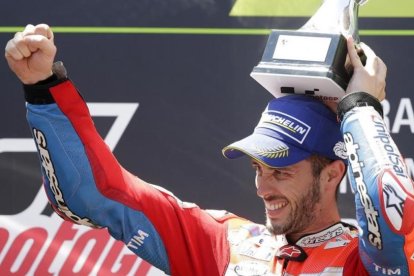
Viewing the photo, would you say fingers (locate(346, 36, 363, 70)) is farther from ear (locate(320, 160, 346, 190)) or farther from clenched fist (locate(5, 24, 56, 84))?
clenched fist (locate(5, 24, 56, 84))

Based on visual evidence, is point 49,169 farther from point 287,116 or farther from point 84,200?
point 287,116

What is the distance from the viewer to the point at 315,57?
7.70ft

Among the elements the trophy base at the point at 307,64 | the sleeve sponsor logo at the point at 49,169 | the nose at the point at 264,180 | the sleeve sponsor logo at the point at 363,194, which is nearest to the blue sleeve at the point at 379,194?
the sleeve sponsor logo at the point at 363,194

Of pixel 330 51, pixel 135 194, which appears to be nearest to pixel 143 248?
pixel 135 194

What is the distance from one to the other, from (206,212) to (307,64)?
0.46 metres

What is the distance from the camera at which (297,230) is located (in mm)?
2459

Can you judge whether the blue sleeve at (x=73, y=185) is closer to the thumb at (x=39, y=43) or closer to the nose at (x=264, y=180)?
the thumb at (x=39, y=43)

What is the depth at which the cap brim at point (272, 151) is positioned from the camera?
2404mm

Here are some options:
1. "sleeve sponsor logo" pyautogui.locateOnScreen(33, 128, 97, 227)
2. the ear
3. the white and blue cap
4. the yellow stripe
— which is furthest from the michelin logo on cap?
the yellow stripe

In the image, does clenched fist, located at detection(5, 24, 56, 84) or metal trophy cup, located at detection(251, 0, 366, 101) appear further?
metal trophy cup, located at detection(251, 0, 366, 101)

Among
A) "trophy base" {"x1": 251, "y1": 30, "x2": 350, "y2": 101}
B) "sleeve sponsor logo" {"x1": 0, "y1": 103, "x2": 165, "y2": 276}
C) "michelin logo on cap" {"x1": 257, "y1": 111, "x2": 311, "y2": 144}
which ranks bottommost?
"sleeve sponsor logo" {"x1": 0, "y1": 103, "x2": 165, "y2": 276}

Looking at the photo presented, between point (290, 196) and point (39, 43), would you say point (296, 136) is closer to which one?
point (290, 196)

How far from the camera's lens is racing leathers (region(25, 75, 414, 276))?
2195 millimetres

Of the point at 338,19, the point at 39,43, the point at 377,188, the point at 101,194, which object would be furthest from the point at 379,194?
the point at 39,43
